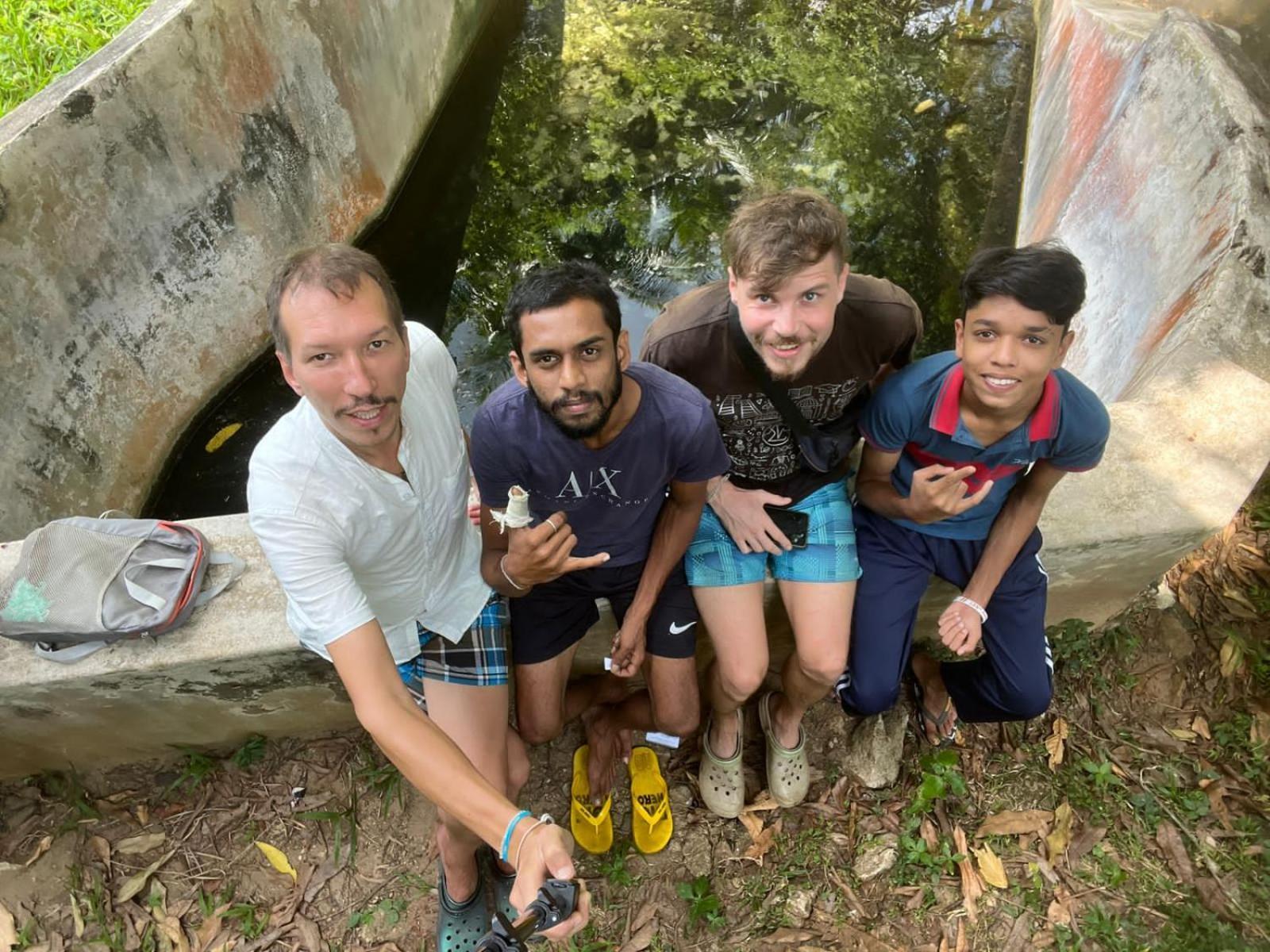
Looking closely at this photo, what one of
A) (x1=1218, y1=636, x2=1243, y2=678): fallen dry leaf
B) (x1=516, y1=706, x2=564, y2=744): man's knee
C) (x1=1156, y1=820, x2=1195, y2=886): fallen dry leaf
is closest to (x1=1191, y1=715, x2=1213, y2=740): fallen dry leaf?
(x1=1218, y1=636, x2=1243, y2=678): fallen dry leaf

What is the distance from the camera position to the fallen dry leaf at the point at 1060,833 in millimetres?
2645

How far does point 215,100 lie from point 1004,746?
5.26m

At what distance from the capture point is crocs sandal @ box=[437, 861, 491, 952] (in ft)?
8.20

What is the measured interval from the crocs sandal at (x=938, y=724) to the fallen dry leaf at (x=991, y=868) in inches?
14.3

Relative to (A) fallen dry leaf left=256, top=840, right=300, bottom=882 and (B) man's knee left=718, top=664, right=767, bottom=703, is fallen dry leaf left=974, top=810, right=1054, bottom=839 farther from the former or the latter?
(A) fallen dry leaf left=256, top=840, right=300, bottom=882

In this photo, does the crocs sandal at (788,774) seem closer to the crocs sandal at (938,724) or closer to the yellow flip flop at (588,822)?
the crocs sandal at (938,724)

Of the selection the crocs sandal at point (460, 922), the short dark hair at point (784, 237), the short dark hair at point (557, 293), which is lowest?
the crocs sandal at point (460, 922)

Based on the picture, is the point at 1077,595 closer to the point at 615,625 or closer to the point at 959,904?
the point at 959,904

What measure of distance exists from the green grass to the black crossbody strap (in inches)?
189

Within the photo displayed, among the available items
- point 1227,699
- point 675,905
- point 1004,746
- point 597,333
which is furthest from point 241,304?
point 1227,699

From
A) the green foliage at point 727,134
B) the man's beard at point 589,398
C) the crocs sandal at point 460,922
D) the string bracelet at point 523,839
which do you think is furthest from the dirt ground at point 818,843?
the green foliage at point 727,134

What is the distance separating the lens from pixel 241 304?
5.00 meters

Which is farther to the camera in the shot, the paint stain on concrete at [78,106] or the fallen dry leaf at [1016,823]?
the paint stain on concrete at [78,106]

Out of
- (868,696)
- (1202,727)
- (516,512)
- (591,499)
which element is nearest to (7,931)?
(516,512)
